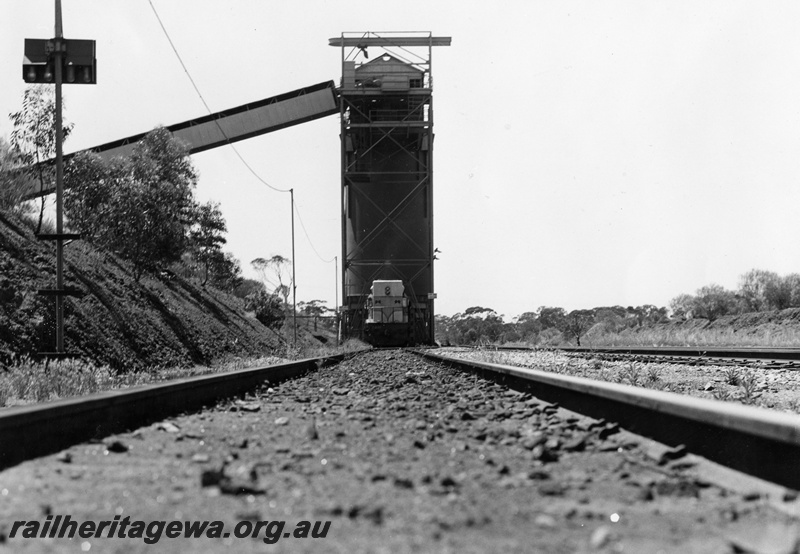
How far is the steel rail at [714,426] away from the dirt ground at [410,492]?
7 cm

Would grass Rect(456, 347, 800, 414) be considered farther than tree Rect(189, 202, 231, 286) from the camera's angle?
No

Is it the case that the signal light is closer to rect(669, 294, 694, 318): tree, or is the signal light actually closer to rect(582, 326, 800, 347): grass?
rect(582, 326, 800, 347): grass

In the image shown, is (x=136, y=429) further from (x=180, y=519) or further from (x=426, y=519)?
(x=426, y=519)

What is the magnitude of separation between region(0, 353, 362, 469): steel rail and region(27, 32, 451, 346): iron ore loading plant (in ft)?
105

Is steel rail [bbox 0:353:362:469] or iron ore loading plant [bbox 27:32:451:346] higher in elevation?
iron ore loading plant [bbox 27:32:451:346]

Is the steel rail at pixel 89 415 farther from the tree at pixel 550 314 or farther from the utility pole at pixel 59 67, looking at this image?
the tree at pixel 550 314

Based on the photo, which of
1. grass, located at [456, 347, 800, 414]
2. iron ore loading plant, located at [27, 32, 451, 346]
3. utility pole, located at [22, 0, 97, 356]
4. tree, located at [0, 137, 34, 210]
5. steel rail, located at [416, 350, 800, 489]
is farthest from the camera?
iron ore loading plant, located at [27, 32, 451, 346]

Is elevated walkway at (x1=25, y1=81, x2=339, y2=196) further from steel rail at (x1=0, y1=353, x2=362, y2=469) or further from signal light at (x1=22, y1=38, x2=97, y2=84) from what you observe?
steel rail at (x1=0, y1=353, x2=362, y2=469)

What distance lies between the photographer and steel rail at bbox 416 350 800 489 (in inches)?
100

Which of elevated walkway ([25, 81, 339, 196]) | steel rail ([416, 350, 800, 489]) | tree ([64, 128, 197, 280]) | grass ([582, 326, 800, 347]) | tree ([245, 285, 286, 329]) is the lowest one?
grass ([582, 326, 800, 347])

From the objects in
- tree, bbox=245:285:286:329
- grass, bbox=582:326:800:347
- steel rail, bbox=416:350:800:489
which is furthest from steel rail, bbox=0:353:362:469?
tree, bbox=245:285:286:329

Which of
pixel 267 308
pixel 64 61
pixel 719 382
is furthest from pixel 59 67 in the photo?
pixel 267 308

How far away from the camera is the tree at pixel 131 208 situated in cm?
2372

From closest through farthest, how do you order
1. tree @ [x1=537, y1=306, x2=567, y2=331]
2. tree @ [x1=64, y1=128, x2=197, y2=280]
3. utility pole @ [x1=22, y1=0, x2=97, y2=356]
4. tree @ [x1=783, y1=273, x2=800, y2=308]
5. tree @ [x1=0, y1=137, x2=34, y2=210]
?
utility pole @ [x1=22, y1=0, x2=97, y2=356]
tree @ [x1=0, y1=137, x2=34, y2=210]
tree @ [x1=64, y1=128, x2=197, y2=280]
tree @ [x1=783, y1=273, x2=800, y2=308]
tree @ [x1=537, y1=306, x2=567, y2=331]
